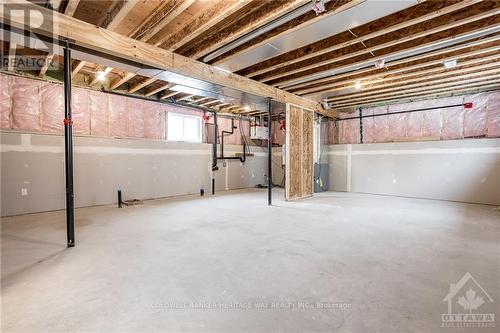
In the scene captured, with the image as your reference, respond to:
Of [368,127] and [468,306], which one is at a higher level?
[368,127]

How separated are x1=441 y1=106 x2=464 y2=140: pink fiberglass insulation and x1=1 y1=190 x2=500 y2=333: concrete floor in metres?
2.82

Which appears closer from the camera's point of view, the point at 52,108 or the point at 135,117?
the point at 52,108

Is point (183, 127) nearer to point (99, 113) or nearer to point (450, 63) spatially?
point (99, 113)

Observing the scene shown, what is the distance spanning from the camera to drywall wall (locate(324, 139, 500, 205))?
17.7 ft

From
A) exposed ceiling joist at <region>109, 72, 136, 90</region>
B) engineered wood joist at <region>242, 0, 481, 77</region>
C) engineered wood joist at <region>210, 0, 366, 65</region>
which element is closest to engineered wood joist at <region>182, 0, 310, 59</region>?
engineered wood joist at <region>210, 0, 366, 65</region>

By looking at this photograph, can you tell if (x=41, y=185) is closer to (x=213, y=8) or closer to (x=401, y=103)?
(x=213, y=8)

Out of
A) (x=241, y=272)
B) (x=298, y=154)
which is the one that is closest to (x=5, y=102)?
(x=241, y=272)

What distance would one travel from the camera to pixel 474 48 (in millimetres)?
3518

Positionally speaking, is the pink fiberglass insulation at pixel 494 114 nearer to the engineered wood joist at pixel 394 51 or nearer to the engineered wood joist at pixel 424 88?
the engineered wood joist at pixel 424 88

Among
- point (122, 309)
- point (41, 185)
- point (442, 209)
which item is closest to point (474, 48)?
point (442, 209)

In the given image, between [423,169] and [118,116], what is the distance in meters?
7.65

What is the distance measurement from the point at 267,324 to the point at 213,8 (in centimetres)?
303

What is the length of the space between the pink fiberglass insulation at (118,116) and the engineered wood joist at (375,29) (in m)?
3.48

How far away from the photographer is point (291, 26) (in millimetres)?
2953
